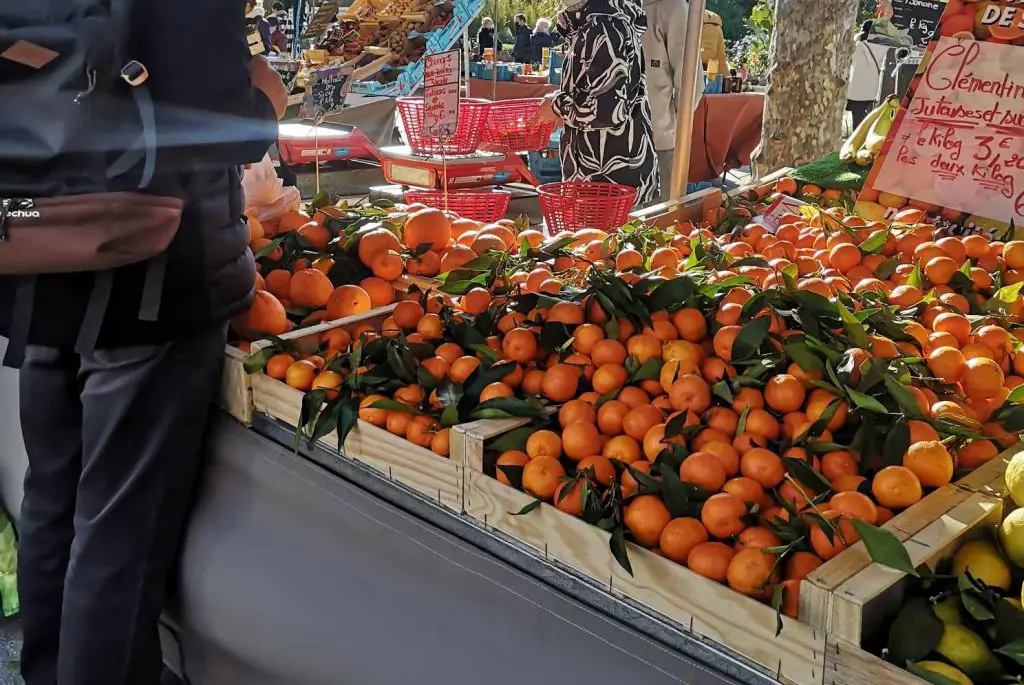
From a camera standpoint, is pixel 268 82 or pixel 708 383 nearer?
pixel 708 383

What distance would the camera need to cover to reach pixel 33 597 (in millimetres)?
2002

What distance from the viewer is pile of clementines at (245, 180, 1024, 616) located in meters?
1.25

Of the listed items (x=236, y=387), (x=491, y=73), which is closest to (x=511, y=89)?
(x=491, y=73)

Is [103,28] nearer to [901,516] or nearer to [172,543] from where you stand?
[172,543]

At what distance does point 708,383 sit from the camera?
5.01ft

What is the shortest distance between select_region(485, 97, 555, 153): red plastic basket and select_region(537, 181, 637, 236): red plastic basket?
9.45ft

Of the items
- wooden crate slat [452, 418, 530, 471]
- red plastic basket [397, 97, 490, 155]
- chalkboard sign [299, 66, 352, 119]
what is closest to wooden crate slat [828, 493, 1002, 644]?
wooden crate slat [452, 418, 530, 471]

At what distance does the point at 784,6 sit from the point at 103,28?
15.3ft

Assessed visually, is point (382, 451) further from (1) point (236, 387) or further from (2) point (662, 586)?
(2) point (662, 586)

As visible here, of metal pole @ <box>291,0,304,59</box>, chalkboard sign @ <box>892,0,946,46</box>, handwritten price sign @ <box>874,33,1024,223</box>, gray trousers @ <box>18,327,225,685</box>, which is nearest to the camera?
gray trousers @ <box>18,327,225,685</box>

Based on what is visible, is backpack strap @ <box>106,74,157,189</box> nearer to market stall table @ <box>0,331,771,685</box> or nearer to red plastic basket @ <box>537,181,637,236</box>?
market stall table @ <box>0,331,771,685</box>

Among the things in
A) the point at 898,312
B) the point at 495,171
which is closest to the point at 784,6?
the point at 495,171

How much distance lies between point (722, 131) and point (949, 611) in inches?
305

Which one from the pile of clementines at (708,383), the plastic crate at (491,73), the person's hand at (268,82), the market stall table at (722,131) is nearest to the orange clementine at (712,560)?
the pile of clementines at (708,383)
